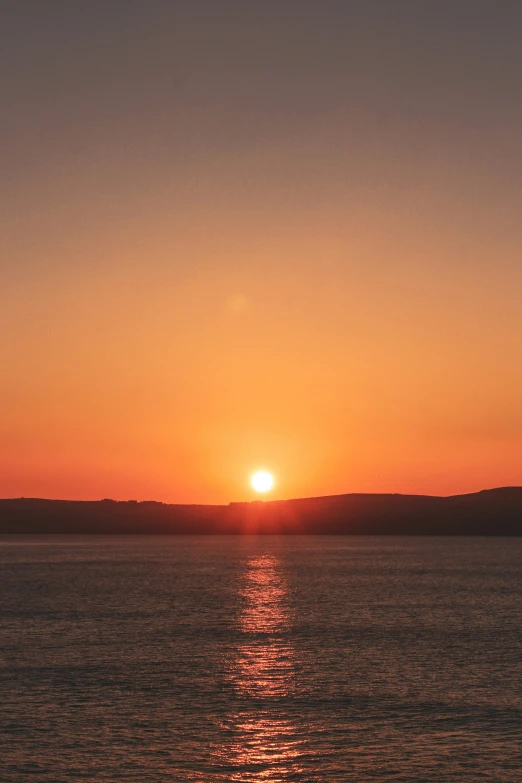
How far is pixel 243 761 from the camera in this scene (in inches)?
1267

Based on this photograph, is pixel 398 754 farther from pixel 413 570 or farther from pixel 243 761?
pixel 413 570

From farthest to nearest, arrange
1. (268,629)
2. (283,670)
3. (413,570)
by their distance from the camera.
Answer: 1. (413,570)
2. (268,629)
3. (283,670)

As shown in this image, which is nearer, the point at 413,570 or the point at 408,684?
the point at 408,684

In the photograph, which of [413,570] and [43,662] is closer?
[43,662]

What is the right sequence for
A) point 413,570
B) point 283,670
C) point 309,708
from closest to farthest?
point 309,708
point 283,670
point 413,570

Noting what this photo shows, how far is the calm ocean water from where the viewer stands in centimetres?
3222

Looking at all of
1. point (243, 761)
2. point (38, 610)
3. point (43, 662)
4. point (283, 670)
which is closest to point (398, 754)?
point (243, 761)

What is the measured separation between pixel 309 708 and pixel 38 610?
50725mm

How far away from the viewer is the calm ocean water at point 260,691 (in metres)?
32.2

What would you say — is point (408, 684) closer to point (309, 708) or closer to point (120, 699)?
point (309, 708)

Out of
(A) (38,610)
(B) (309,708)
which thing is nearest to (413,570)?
(A) (38,610)

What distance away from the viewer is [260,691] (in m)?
45.0

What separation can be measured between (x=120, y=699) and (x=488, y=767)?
1841 centimetres

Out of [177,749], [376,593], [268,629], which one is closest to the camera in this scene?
[177,749]
